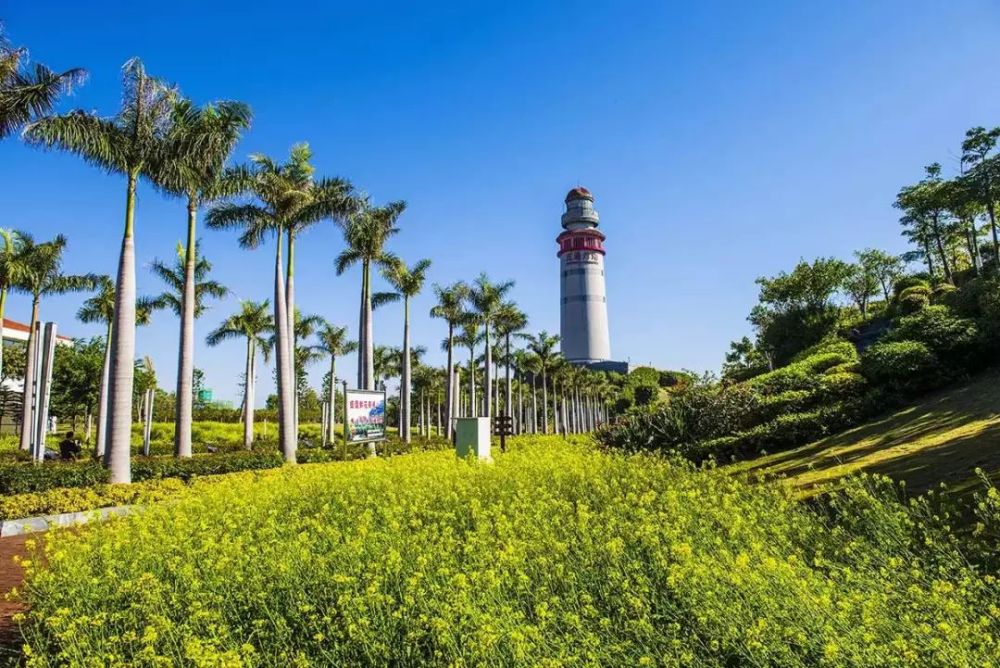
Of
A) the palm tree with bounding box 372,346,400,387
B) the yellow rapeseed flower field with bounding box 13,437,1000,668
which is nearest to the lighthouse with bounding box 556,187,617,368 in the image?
the palm tree with bounding box 372,346,400,387

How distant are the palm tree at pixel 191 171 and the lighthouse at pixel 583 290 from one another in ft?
Answer: 224

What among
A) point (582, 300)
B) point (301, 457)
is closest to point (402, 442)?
point (301, 457)

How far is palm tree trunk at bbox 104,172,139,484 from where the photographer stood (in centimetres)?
1345

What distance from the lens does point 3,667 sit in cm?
435

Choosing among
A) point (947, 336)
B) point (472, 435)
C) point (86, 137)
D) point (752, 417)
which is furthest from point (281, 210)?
point (947, 336)

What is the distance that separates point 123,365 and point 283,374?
631cm

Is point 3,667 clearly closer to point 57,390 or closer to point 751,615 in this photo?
point 751,615

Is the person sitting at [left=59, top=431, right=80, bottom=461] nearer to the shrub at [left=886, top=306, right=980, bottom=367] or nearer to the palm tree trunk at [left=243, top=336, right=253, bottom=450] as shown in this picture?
the palm tree trunk at [left=243, top=336, right=253, bottom=450]

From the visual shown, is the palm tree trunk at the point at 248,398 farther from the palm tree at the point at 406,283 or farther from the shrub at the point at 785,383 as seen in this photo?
the shrub at the point at 785,383

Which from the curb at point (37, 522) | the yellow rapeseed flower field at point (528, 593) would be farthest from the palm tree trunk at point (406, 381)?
the yellow rapeseed flower field at point (528, 593)

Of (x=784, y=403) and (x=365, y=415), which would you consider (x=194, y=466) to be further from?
(x=784, y=403)

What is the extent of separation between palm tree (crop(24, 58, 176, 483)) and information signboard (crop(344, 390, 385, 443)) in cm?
590

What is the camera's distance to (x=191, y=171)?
54.3 feet

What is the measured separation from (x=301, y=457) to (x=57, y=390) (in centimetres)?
2386
